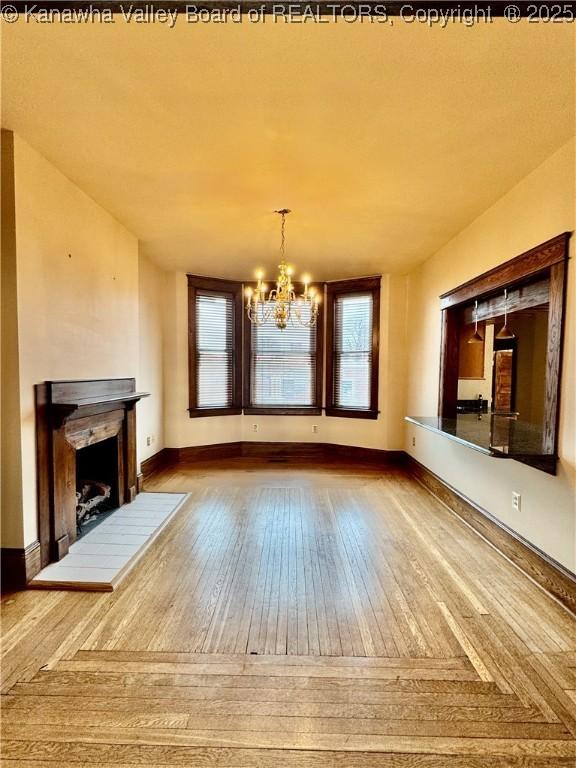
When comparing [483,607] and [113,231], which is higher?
[113,231]

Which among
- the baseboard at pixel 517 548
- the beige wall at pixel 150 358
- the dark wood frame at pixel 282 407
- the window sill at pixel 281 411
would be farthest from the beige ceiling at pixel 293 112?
the window sill at pixel 281 411

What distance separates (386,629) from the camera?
6.77 feet

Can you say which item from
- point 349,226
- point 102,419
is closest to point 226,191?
point 349,226

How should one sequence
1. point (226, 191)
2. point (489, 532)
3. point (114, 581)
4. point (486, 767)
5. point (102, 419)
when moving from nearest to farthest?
1. point (486, 767)
2. point (114, 581)
3. point (226, 191)
4. point (489, 532)
5. point (102, 419)

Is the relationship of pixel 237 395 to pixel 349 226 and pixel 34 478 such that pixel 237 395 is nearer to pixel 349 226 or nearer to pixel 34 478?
pixel 349 226

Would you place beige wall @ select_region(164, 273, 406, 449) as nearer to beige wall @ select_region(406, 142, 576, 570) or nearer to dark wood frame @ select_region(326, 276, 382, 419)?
dark wood frame @ select_region(326, 276, 382, 419)

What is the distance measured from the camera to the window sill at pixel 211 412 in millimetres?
5629

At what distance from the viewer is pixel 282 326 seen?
12.9 ft

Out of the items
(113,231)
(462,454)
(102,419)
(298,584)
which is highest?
(113,231)

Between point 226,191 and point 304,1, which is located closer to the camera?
point 304,1

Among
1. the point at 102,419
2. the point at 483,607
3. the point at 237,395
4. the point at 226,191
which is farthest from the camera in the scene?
the point at 237,395

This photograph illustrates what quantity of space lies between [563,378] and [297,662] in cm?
225

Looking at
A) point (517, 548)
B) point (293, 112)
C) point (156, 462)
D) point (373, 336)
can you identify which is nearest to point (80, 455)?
point (156, 462)

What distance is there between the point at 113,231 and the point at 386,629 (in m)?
3.83
